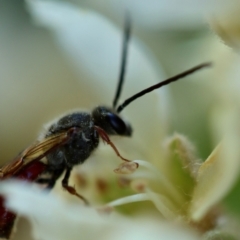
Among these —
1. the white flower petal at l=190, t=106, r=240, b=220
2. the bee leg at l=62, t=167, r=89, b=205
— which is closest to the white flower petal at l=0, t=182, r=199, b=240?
the white flower petal at l=190, t=106, r=240, b=220

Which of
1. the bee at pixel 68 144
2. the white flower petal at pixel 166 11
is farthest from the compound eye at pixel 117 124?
the white flower petal at pixel 166 11

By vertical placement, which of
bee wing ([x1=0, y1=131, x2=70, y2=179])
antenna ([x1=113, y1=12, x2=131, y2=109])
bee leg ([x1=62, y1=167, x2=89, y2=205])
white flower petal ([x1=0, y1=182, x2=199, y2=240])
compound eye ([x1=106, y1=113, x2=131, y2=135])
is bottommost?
white flower petal ([x1=0, y1=182, x2=199, y2=240])

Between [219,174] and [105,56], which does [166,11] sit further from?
[219,174]

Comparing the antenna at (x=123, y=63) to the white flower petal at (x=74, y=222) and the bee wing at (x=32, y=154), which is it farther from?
the white flower petal at (x=74, y=222)

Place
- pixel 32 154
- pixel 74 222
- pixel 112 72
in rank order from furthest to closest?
1. pixel 112 72
2. pixel 32 154
3. pixel 74 222

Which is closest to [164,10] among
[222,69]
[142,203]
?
[222,69]

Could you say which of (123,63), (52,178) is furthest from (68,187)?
(123,63)

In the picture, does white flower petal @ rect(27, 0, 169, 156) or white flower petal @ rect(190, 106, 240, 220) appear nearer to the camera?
white flower petal @ rect(190, 106, 240, 220)

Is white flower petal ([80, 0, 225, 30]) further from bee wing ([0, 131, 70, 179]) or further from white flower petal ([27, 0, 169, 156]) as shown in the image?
bee wing ([0, 131, 70, 179])
